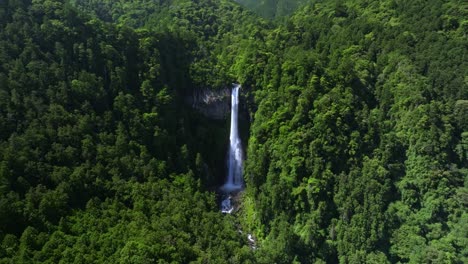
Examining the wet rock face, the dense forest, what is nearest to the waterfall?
Answer: the wet rock face

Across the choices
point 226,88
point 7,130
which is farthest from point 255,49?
point 7,130

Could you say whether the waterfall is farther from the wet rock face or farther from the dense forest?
the dense forest

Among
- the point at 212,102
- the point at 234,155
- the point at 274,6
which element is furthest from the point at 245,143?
the point at 274,6

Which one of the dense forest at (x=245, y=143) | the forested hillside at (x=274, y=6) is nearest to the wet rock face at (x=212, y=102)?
the dense forest at (x=245, y=143)

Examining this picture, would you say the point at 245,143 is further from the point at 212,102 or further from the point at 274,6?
the point at 274,6

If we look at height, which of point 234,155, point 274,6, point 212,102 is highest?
point 274,6

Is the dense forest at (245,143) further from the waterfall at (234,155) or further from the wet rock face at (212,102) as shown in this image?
the waterfall at (234,155)
